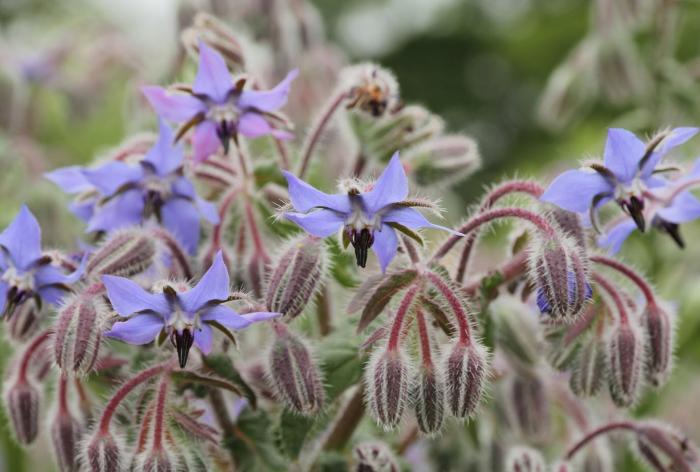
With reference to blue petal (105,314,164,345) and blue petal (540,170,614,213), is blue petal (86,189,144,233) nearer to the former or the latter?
blue petal (105,314,164,345)

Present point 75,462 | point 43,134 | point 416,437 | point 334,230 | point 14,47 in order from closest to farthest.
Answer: point 334,230 < point 75,462 < point 416,437 < point 14,47 < point 43,134

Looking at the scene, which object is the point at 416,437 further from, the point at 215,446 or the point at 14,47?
the point at 14,47

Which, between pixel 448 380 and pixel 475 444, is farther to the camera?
pixel 475 444

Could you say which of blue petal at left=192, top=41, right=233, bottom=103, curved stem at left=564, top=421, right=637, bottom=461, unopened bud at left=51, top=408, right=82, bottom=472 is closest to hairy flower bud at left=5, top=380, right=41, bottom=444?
unopened bud at left=51, top=408, right=82, bottom=472

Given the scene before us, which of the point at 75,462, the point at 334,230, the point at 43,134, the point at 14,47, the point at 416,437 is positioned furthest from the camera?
the point at 43,134

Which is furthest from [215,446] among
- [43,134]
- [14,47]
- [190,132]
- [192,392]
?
[43,134]

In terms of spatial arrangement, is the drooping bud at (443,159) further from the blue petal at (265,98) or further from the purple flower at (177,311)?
the purple flower at (177,311)

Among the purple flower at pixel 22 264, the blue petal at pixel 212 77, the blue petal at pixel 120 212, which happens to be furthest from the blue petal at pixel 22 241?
the blue petal at pixel 212 77
